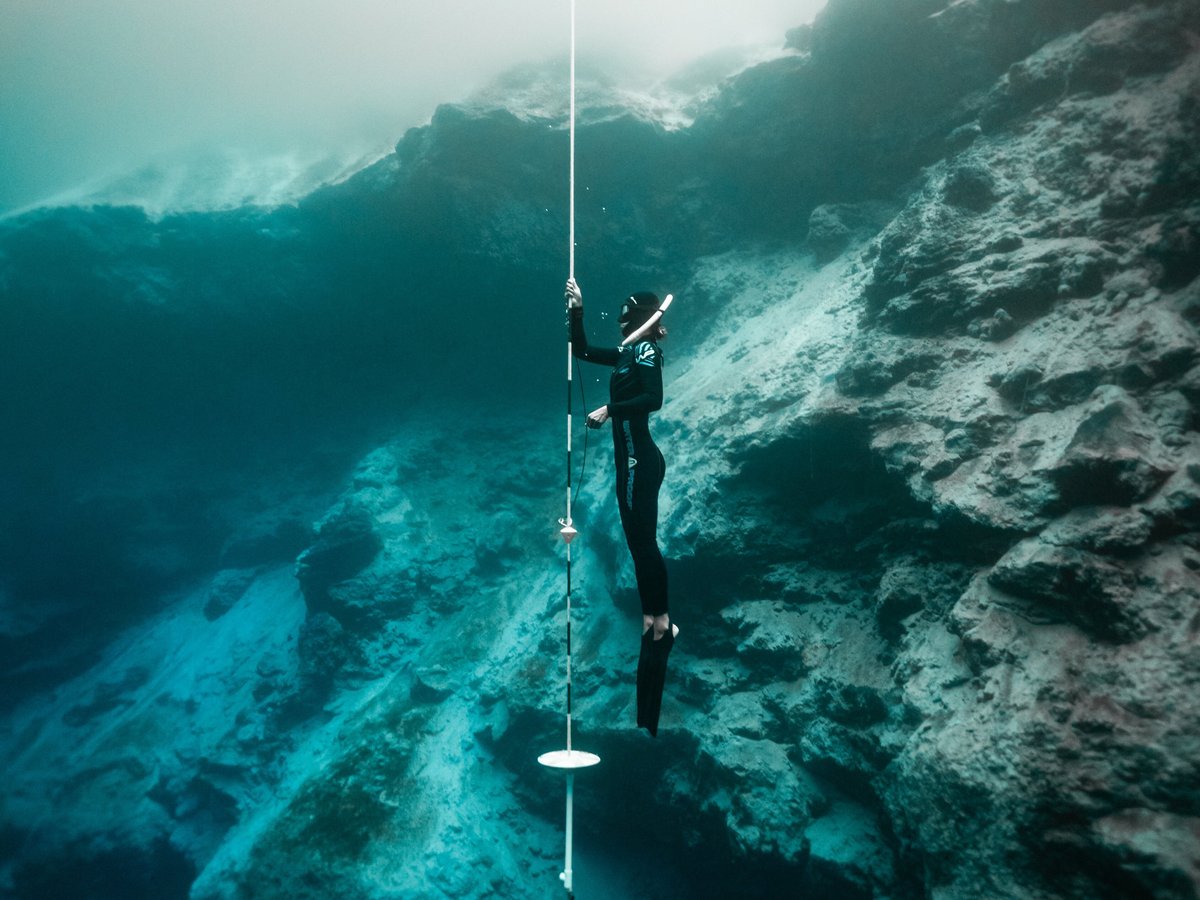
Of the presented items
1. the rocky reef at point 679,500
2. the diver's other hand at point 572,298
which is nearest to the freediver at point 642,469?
the diver's other hand at point 572,298

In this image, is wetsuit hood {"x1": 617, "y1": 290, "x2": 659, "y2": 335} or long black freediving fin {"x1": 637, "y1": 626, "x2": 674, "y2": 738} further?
wetsuit hood {"x1": 617, "y1": 290, "x2": 659, "y2": 335}

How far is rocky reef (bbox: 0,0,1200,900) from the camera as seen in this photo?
12.7 feet

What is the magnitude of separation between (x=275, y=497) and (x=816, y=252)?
16.7 metres

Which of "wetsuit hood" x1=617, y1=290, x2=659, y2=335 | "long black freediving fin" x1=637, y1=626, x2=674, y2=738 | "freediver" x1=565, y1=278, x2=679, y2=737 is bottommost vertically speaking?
"long black freediving fin" x1=637, y1=626, x2=674, y2=738

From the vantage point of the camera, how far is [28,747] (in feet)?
45.8

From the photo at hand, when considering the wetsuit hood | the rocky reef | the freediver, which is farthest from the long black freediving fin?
the wetsuit hood

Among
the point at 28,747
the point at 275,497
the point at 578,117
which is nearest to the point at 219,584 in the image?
the point at 275,497

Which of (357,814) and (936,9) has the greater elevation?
(936,9)

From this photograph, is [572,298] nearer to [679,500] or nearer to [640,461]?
[640,461]

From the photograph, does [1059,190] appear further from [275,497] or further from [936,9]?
[275,497]

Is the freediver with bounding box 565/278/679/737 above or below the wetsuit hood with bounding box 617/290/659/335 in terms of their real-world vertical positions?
below

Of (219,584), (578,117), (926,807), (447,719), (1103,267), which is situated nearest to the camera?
(926,807)

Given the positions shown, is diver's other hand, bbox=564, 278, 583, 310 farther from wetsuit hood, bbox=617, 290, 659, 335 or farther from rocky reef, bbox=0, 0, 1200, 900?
rocky reef, bbox=0, 0, 1200, 900

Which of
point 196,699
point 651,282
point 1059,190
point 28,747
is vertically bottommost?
point 28,747
